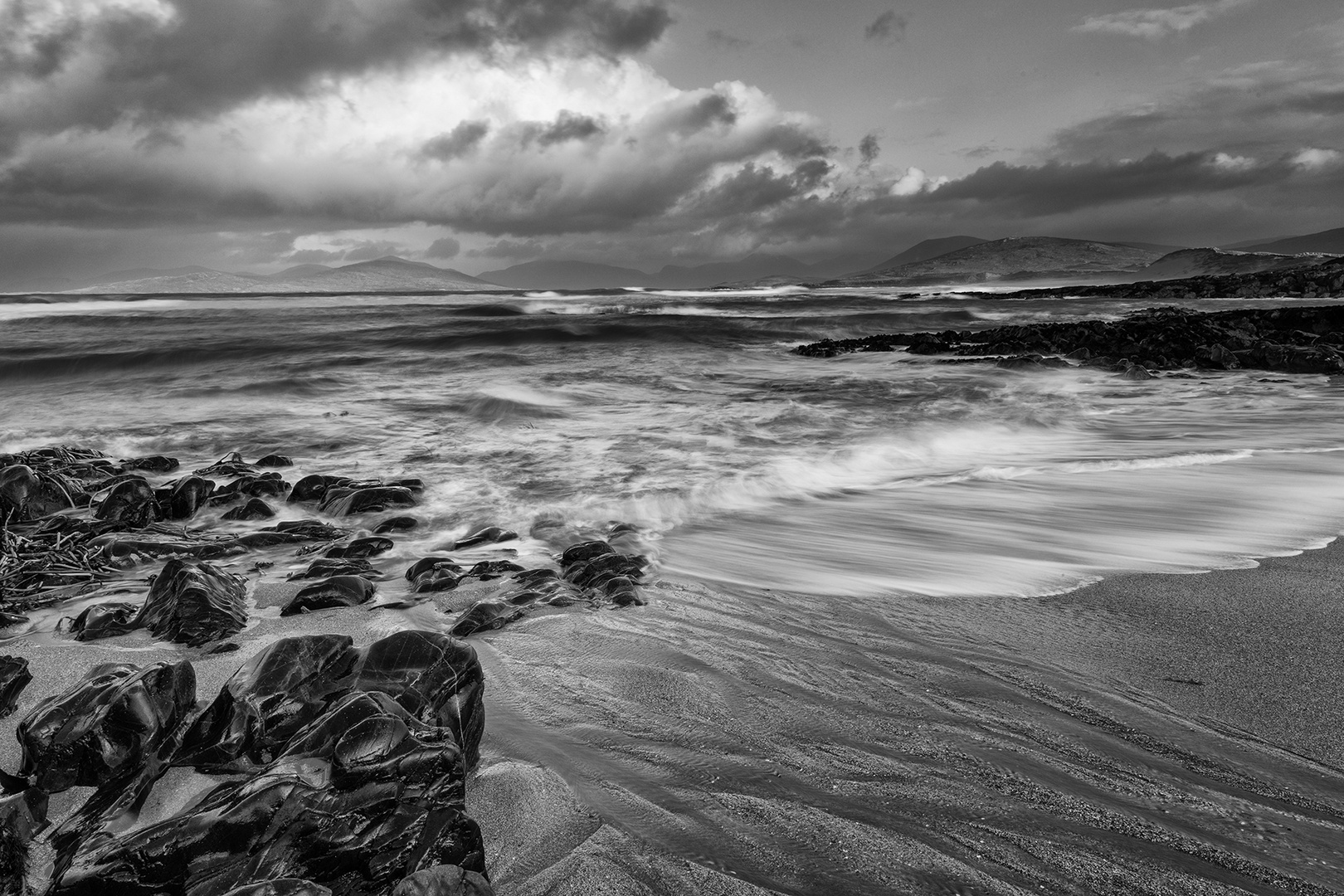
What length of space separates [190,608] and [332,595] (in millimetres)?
553

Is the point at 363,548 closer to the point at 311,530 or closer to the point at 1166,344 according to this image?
the point at 311,530

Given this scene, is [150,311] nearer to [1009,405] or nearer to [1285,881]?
[1009,405]

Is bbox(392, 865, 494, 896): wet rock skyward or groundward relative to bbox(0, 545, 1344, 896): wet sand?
skyward

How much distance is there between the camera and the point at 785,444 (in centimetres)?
745

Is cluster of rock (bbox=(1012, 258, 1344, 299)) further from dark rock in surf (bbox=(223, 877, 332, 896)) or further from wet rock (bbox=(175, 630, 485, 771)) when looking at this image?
dark rock in surf (bbox=(223, 877, 332, 896))

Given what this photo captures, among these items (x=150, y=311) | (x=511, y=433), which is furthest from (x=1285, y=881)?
(x=150, y=311)

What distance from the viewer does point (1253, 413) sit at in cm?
862

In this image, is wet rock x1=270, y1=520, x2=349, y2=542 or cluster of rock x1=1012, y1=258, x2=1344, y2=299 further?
cluster of rock x1=1012, y1=258, x2=1344, y2=299

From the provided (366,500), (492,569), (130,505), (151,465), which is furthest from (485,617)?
(151,465)

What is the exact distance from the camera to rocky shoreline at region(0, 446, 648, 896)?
150 cm

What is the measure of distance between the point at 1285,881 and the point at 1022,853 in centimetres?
56

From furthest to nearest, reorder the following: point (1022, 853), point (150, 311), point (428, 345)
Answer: point (150, 311) → point (428, 345) → point (1022, 853)

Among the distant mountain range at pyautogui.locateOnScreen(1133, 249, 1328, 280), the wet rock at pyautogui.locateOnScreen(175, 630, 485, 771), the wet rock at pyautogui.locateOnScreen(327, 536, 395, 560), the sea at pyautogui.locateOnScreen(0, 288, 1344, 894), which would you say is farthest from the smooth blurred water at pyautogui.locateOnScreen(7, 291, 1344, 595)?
the distant mountain range at pyautogui.locateOnScreen(1133, 249, 1328, 280)

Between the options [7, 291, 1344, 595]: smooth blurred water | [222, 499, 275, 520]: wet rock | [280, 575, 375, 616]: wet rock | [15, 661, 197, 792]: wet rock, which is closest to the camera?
[15, 661, 197, 792]: wet rock
